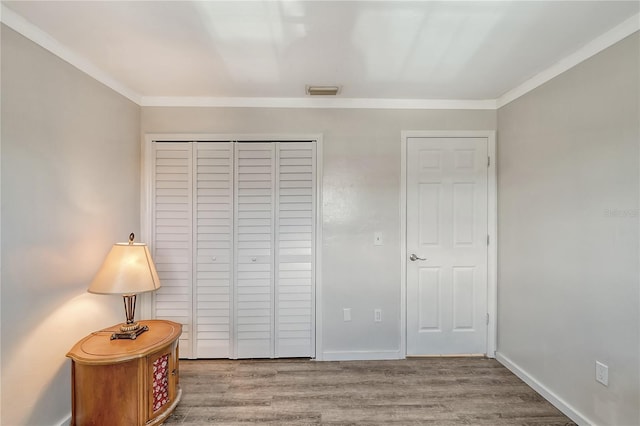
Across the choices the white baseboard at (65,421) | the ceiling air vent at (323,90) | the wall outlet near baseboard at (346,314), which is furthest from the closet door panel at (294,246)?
the white baseboard at (65,421)

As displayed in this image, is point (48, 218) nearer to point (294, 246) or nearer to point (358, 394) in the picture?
point (294, 246)

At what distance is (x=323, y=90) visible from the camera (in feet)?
8.00

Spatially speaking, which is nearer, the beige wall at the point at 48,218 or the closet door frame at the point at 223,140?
the beige wall at the point at 48,218

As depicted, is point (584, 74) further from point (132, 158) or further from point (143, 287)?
point (132, 158)

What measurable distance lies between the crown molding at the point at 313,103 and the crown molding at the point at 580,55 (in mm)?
329

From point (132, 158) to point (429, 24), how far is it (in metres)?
2.45

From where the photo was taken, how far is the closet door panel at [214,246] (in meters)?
2.65

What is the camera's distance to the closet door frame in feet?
8.61

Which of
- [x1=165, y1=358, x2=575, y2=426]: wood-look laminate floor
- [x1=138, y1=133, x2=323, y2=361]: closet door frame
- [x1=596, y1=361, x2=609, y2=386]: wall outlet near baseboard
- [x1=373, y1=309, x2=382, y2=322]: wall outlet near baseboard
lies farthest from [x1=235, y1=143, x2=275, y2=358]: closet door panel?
[x1=596, y1=361, x2=609, y2=386]: wall outlet near baseboard

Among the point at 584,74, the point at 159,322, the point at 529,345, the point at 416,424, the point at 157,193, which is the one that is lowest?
the point at 416,424

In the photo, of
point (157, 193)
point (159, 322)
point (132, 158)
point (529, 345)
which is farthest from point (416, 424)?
point (132, 158)

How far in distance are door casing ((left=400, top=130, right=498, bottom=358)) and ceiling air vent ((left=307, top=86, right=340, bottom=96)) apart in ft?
2.42

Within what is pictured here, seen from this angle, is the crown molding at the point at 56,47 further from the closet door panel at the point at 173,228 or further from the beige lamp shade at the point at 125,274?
→ the beige lamp shade at the point at 125,274

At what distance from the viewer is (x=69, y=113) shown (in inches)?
73.8
